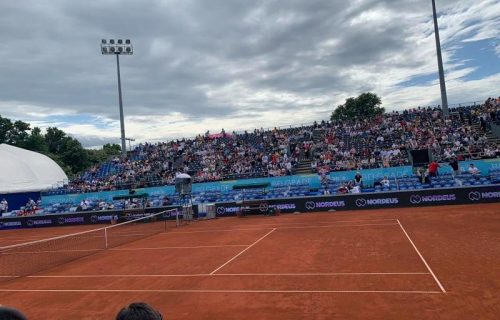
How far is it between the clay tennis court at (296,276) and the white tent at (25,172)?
39.6 meters

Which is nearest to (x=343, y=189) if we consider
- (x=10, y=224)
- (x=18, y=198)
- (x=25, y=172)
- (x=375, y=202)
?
(x=375, y=202)

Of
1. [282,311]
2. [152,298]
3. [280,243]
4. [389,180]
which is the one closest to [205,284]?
[152,298]

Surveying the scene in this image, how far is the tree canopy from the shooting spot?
80688mm

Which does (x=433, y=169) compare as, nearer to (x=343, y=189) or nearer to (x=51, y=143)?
(x=343, y=189)

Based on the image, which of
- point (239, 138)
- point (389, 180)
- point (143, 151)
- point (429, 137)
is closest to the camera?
point (389, 180)

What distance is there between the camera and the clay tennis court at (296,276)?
8.77m

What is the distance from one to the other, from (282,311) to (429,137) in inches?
1197

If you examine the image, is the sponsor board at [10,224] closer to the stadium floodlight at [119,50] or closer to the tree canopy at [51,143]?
the stadium floodlight at [119,50]

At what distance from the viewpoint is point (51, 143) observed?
8700 cm

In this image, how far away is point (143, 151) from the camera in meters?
51.0

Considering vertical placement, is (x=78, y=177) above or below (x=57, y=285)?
above

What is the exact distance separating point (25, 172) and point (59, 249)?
4025 centimetres

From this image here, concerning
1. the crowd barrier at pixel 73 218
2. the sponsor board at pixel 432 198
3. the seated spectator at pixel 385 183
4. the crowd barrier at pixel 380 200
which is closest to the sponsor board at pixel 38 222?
the crowd barrier at pixel 73 218

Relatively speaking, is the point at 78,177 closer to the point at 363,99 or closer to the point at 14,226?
the point at 14,226
